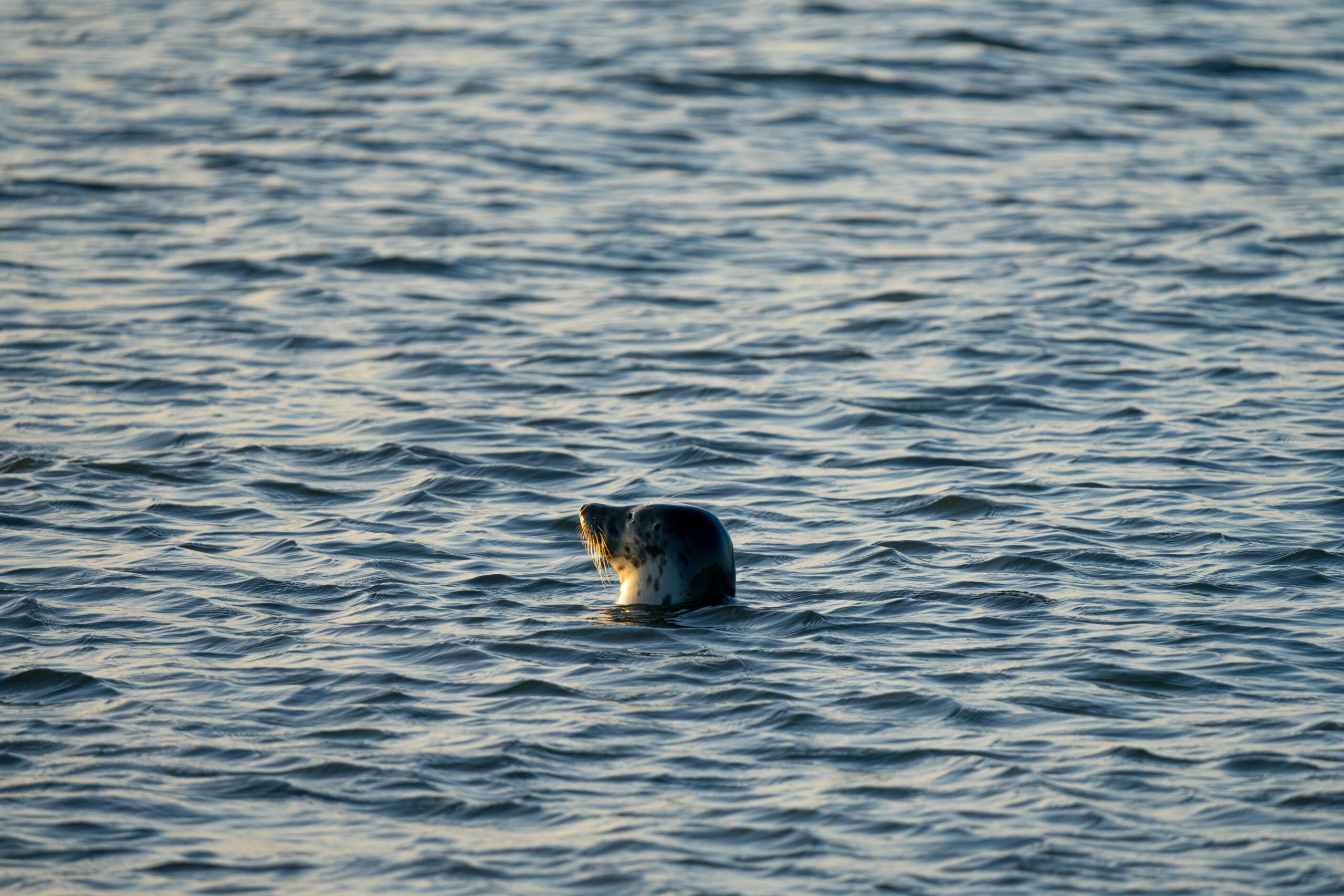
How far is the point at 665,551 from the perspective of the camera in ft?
32.4

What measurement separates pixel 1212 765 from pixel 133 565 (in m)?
6.17

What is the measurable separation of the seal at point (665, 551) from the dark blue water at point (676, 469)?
0.20 meters

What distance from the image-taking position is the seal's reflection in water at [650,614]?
9734mm

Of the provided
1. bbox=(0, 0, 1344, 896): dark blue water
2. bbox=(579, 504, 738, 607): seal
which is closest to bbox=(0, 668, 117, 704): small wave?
bbox=(0, 0, 1344, 896): dark blue water

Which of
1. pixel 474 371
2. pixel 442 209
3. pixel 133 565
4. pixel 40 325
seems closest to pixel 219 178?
pixel 442 209

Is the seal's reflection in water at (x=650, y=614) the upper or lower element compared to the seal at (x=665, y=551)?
lower

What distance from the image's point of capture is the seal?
386 inches

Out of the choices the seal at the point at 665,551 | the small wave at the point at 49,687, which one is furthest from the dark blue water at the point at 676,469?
the seal at the point at 665,551

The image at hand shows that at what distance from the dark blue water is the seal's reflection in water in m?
0.08

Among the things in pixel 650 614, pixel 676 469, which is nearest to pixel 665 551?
pixel 650 614

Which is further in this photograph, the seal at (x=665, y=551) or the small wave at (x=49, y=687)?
the seal at (x=665, y=551)

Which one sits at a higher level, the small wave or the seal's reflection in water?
the small wave

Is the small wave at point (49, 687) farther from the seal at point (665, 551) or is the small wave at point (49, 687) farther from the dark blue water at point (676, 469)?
the seal at point (665, 551)

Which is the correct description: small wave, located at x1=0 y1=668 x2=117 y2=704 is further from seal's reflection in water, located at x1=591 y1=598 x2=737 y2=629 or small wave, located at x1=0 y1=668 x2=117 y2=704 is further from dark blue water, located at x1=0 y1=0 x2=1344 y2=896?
seal's reflection in water, located at x1=591 y1=598 x2=737 y2=629
